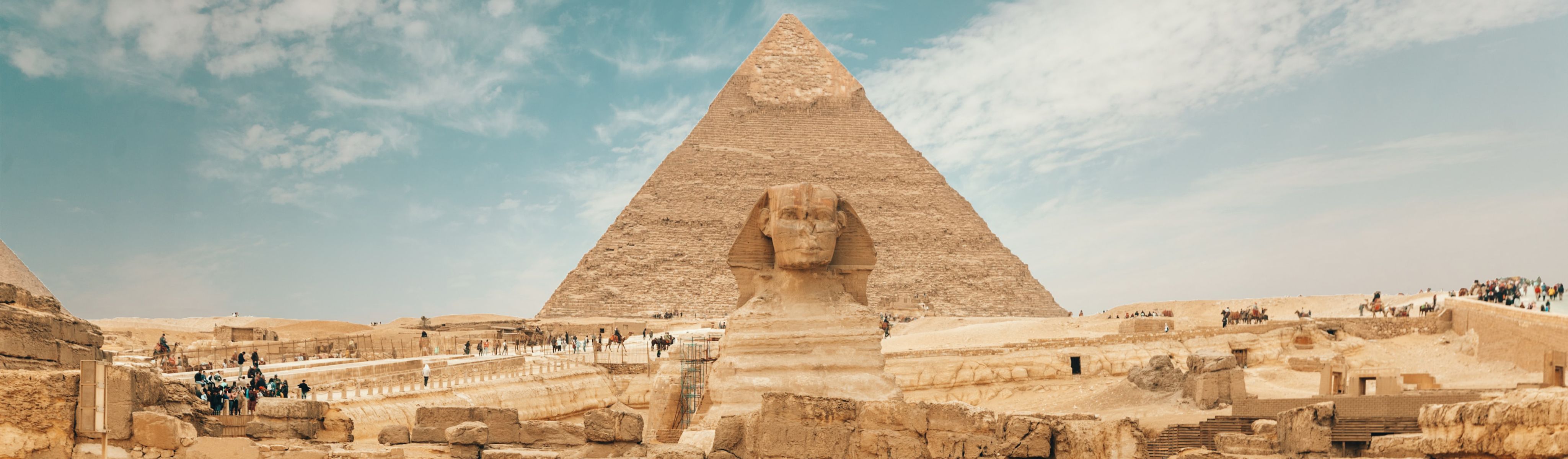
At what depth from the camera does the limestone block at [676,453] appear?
3.78 metres

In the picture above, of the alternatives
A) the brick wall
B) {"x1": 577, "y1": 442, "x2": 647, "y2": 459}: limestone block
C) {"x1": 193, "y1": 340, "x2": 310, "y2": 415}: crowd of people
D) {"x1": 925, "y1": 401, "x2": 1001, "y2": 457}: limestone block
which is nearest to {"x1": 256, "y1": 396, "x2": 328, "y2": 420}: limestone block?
{"x1": 577, "y1": 442, "x2": 647, "y2": 459}: limestone block

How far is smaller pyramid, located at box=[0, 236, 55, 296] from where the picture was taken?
939 centimetres

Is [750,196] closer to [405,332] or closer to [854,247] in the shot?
[405,332]

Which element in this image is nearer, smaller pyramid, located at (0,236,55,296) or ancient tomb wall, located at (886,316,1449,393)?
smaller pyramid, located at (0,236,55,296)

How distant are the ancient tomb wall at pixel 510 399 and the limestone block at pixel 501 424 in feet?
8.22

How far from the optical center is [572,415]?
1424cm

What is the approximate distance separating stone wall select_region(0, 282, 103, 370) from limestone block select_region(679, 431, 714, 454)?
6.22ft

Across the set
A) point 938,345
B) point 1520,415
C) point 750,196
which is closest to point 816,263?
point 1520,415

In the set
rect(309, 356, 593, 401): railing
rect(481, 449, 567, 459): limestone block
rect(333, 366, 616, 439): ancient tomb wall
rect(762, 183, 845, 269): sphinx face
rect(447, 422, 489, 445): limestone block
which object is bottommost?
rect(333, 366, 616, 439): ancient tomb wall

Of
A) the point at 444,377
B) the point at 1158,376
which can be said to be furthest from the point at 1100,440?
the point at 444,377

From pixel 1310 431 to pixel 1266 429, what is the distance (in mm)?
868

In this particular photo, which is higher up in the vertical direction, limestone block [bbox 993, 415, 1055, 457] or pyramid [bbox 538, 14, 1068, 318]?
pyramid [bbox 538, 14, 1068, 318]

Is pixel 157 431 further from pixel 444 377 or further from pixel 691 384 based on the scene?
pixel 444 377

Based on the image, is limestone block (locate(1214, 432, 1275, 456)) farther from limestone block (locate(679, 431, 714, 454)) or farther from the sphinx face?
the sphinx face
